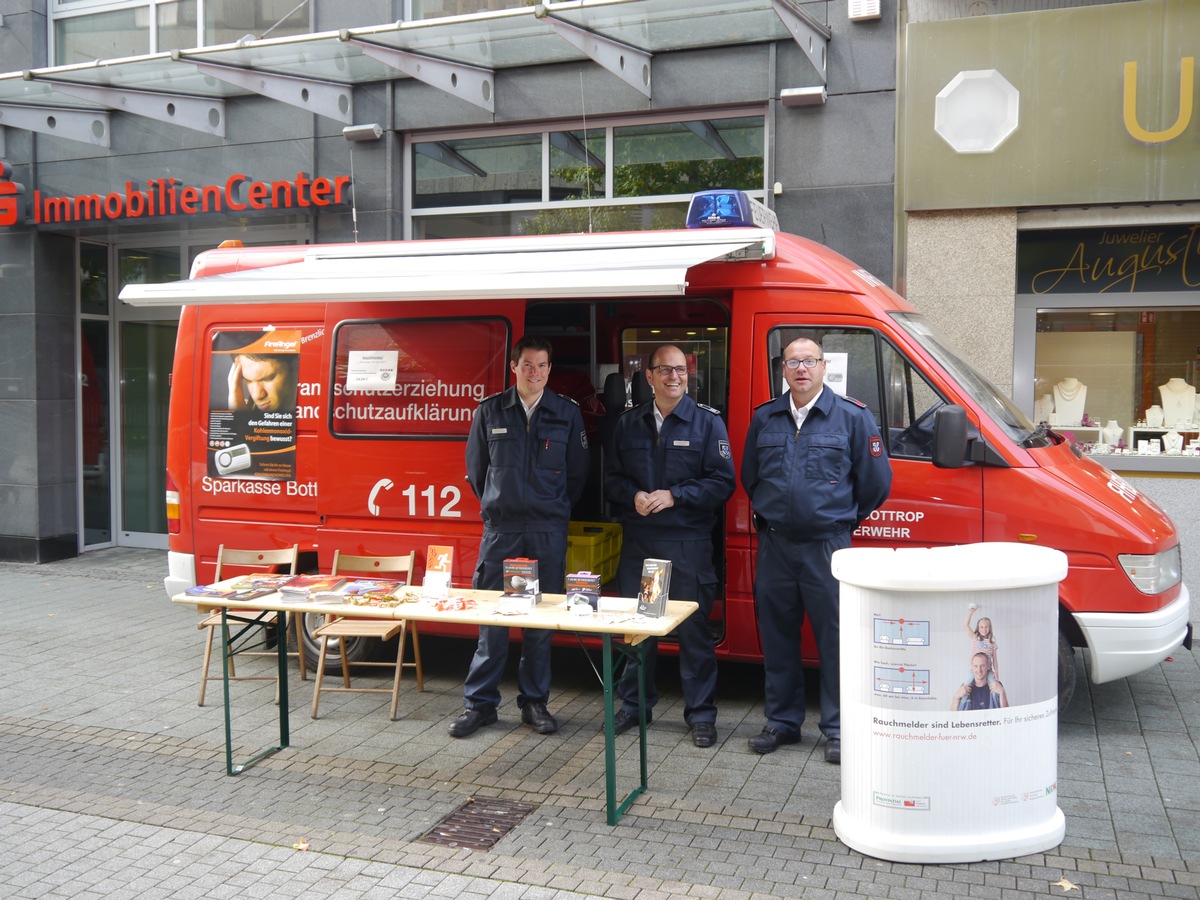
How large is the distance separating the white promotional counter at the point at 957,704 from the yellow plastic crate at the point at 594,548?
7.93 ft

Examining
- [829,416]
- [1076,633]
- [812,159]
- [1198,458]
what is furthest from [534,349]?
[1198,458]

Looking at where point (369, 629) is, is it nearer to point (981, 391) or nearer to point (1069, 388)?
point (981, 391)

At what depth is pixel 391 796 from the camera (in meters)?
5.15

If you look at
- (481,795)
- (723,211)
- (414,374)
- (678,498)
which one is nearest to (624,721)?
(481,795)

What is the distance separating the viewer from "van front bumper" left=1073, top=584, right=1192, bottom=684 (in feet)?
18.4

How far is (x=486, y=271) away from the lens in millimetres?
5930

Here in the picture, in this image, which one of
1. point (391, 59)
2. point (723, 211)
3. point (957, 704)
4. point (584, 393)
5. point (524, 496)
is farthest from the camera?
point (391, 59)

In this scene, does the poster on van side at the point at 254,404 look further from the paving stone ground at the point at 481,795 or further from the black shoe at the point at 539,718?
the black shoe at the point at 539,718

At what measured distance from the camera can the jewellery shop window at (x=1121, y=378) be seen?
879cm

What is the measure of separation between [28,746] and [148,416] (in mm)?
7100

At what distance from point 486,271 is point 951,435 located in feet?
8.07

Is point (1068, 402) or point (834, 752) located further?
point (1068, 402)

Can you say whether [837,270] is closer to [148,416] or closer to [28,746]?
[28,746]

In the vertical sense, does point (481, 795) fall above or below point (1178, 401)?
below
